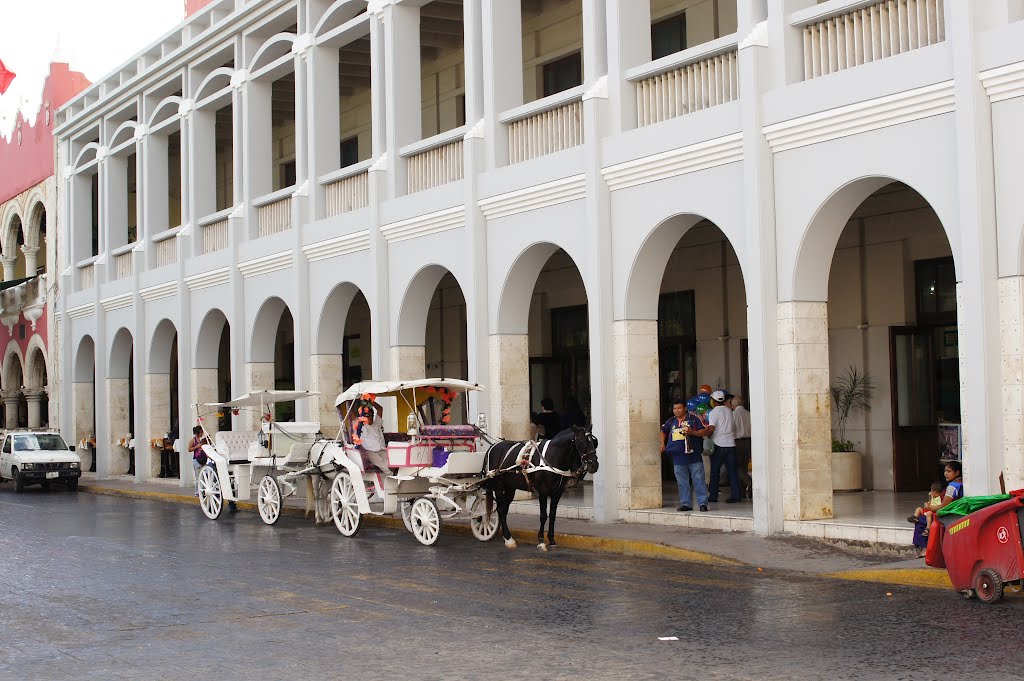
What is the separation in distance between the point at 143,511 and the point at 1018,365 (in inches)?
631

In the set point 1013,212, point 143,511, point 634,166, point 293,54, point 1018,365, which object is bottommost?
point 143,511

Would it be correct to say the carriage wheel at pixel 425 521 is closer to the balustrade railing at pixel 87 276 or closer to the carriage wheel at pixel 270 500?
the carriage wheel at pixel 270 500

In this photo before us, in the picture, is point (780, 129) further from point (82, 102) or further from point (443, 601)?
point (82, 102)

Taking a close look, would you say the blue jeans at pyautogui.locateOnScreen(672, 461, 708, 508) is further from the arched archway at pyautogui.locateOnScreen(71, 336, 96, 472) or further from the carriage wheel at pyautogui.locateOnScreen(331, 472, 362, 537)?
→ the arched archway at pyautogui.locateOnScreen(71, 336, 96, 472)

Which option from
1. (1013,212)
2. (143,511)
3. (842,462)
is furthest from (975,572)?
(143,511)

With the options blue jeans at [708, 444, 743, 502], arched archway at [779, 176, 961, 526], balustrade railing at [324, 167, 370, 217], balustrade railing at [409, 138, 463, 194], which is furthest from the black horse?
balustrade railing at [324, 167, 370, 217]

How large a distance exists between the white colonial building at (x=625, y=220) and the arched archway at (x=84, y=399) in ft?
11.0

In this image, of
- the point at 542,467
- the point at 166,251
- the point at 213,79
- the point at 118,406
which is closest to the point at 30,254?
the point at 118,406

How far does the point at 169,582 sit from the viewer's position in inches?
505

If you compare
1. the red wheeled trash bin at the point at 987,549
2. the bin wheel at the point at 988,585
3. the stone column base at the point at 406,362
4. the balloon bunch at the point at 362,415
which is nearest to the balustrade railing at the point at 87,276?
the stone column base at the point at 406,362

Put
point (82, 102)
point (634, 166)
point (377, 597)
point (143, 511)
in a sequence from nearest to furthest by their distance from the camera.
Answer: point (377, 597), point (634, 166), point (143, 511), point (82, 102)

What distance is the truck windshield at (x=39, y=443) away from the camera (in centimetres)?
3166

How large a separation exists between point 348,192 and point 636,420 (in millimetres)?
8918

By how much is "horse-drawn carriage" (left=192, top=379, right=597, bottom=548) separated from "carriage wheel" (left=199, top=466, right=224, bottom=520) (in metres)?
1.71
